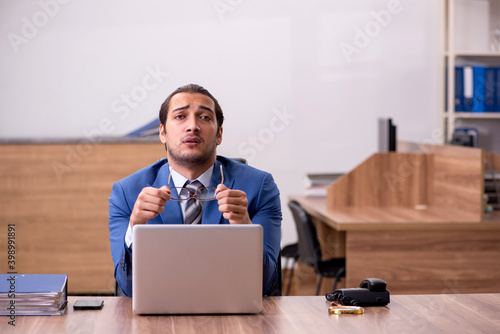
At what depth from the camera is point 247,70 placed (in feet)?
18.5

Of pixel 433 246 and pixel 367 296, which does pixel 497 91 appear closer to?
pixel 433 246

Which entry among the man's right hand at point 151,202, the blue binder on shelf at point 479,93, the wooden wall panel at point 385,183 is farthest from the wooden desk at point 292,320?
the blue binder on shelf at point 479,93

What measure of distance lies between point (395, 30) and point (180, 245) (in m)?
4.56

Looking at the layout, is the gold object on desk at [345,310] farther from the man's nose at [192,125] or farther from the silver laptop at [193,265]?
the man's nose at [192,125]

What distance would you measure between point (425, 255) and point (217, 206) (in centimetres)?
170

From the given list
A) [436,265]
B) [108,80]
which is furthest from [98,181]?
[436,265]

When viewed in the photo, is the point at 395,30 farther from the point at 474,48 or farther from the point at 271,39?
the point at 271,39

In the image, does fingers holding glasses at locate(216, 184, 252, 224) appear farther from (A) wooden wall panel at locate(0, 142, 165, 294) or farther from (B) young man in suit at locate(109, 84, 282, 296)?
(A) wooden wall panel at locate(0, 142, 165, 294)

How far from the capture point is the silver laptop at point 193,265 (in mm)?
1635

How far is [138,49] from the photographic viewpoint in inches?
219

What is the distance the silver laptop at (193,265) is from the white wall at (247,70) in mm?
3986

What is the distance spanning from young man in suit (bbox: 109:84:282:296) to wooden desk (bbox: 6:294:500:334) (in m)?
0.32

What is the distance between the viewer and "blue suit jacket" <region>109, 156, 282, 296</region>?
211 centimetres

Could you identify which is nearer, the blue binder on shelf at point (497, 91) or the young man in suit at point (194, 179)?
the young man in suit at point (194, 179)
